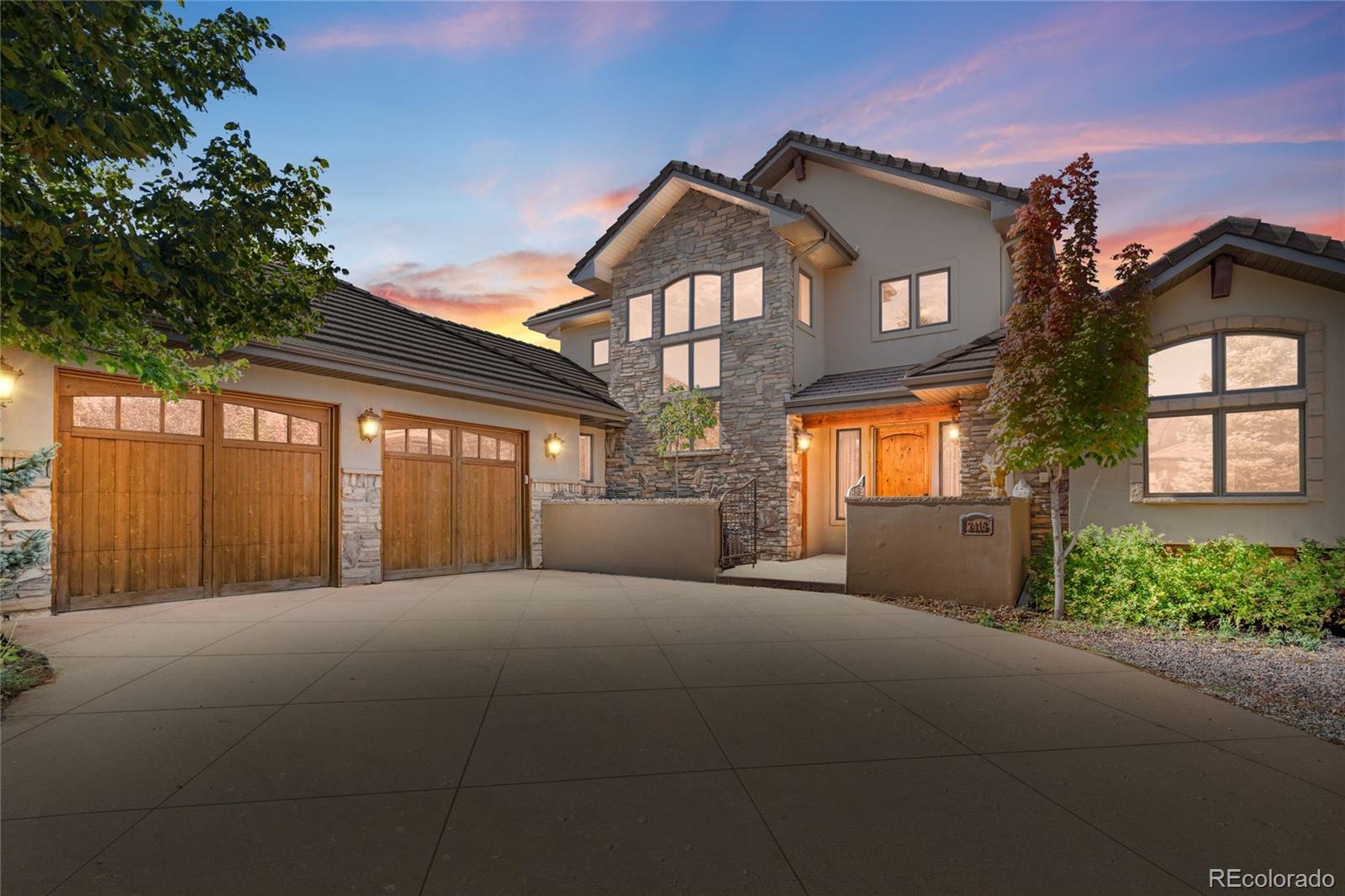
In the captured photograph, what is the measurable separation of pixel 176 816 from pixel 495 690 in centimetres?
206

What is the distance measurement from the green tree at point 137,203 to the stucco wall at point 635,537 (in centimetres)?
627

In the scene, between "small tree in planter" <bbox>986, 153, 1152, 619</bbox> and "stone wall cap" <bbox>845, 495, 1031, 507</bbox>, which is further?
"stone wall cap" <bbox>845, 495, 1031, 507</bbox>

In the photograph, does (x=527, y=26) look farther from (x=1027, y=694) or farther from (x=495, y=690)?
(x=1027, y=694)

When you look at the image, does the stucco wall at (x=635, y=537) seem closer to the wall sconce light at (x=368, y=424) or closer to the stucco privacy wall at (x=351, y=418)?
the stucco privacy wall at (x=351, y=418)

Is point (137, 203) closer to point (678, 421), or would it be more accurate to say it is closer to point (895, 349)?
point (678, 421)

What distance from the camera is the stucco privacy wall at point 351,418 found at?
6.82 m

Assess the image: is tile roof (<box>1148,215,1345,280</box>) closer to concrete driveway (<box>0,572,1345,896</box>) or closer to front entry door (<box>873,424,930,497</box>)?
front entry door (<box>873,424,930,497</box>)

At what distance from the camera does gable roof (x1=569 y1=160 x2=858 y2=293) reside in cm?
1255

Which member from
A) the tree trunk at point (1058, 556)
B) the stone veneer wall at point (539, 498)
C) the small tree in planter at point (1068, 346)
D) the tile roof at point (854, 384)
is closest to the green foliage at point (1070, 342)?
the small tree in planter at point (1068, 346)

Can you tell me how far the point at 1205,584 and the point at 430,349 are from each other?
12055 mm

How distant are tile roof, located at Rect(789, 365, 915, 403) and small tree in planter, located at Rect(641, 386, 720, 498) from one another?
74.6 inches

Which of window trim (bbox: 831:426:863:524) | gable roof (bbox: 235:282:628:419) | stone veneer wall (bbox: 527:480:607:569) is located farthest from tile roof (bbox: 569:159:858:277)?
stone veneer wall (bbox: 527:480:607:569)

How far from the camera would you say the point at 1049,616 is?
7.63 metres

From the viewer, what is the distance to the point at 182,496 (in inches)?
317
